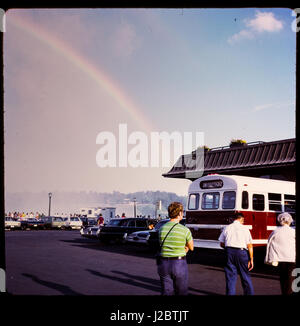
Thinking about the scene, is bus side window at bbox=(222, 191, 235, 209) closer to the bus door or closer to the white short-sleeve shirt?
the bus door

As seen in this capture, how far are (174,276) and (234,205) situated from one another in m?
9.01

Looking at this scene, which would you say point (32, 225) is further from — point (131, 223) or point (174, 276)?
point (174, 276)

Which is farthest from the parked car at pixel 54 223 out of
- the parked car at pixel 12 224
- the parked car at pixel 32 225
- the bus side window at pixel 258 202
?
the bus side window at pixel 258 202

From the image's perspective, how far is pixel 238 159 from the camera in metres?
26.7

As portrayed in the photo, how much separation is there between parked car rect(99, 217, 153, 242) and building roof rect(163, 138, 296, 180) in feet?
22.9

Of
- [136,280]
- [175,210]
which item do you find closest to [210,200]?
[136,280]

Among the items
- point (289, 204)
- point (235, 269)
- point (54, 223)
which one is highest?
point (289, 204)

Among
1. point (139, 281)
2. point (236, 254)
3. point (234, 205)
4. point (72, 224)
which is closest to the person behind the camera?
point (236, 254)

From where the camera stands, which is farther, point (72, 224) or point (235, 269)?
point (72, 224)

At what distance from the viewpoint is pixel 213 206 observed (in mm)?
15648

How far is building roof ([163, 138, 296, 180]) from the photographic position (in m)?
23.9

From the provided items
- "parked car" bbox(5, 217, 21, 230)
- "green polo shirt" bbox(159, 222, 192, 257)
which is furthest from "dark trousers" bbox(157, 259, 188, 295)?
"parked car" bbox(5, 217, 21, 230)
